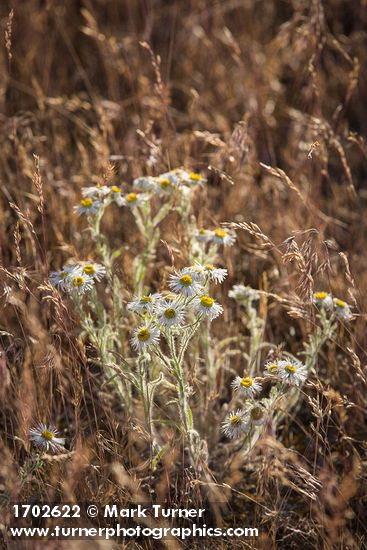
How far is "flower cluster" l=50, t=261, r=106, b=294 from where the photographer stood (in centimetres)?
174

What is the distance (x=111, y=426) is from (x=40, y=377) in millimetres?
255

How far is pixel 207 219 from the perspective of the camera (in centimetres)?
260

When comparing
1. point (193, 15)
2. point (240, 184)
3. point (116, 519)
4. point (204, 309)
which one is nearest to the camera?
point (204, 309)

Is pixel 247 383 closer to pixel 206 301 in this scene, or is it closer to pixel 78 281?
pixel 206 301

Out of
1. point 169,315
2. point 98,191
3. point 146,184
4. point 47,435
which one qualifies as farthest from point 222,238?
point 47,435

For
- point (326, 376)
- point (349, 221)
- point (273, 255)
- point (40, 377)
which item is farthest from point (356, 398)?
point (349, 221)

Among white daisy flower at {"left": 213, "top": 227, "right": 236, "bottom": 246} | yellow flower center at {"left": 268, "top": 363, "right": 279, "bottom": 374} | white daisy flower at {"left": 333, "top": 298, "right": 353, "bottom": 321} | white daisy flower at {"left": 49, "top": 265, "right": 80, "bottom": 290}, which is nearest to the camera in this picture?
yellow flower center at {"left": 268, "top": 363, "right": 279, "bottom": 374}

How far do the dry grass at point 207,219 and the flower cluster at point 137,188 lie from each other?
0.20 ft

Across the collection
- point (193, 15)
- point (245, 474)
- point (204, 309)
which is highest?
point (193, 15)

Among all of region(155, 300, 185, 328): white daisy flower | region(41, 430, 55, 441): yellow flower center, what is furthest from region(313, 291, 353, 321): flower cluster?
region(41, 430, 55, 441): yellow flower center

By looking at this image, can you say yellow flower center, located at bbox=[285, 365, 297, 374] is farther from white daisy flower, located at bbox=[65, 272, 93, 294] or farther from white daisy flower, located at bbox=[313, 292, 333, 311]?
white daisy flower, located at bbox=[65, 272, 93, 294]

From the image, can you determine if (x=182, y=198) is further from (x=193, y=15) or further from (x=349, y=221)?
(x=193, y=15)

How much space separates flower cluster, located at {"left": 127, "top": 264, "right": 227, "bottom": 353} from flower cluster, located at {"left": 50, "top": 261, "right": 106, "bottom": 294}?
0.56ft

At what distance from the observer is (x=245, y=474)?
6.55 ft
